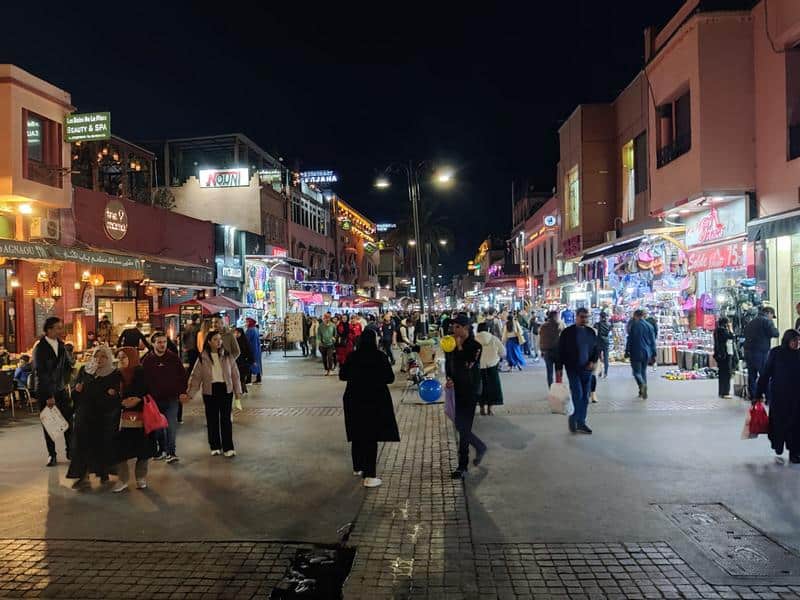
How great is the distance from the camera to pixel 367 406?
701cm

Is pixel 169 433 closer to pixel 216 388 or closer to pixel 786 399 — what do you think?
pixel 216 388

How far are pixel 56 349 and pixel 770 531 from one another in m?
8.48

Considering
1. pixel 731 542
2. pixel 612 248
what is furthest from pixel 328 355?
pixel 731 542

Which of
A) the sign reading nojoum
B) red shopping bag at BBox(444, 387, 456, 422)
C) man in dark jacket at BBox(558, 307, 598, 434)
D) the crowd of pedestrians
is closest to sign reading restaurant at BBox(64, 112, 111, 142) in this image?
the crowd of pedestrians

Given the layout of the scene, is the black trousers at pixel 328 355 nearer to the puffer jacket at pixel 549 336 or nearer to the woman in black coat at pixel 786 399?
the puffer jacket at pixel 549 336

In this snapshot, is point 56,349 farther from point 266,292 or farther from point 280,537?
point 266,292

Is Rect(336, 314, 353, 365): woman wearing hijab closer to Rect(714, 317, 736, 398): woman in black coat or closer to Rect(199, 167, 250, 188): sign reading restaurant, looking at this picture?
Rect(714, 317, 736, 398): woman in black coat

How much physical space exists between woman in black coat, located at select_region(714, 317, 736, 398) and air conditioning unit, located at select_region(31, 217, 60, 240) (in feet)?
48.8

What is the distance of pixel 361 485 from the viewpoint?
6.88 m

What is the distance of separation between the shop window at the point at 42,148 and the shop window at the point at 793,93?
16341 millimetres

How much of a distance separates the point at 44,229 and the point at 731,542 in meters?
15.6

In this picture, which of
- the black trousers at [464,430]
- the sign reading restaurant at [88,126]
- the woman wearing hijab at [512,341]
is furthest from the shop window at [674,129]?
the sign reading restaurant at [88,126]

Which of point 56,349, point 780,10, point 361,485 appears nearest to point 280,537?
point 361,485

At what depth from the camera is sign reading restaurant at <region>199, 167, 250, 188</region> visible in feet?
107
